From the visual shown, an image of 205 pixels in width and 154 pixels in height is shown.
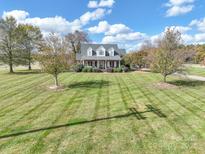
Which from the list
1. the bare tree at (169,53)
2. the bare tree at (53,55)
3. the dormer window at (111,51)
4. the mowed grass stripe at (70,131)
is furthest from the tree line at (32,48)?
the dormer window at (111,51)

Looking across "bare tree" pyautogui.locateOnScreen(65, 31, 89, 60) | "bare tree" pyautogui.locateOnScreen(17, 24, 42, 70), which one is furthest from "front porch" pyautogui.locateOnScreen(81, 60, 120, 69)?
"bare tree" pyautogui.locateOnScreen(65, 31, 89, 60)

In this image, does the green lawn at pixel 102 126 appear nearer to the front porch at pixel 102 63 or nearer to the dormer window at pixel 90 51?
the front porch at pixel 102 63

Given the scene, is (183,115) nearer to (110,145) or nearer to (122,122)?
(122,122)

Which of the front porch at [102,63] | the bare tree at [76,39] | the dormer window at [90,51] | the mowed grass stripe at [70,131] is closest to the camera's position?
the mowed grass stripe at [70,131]

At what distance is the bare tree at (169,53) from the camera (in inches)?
696

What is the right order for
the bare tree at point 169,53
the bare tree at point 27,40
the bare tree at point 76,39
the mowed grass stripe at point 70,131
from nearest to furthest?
1. the mowed grass stripe at point 70,131
2. the bare tree at point 169,53
3. the bare tree at point 27,40
4. the bare tree at point 76,39

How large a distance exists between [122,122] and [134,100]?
14.2ft

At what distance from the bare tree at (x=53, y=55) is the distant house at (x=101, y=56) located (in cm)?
2574

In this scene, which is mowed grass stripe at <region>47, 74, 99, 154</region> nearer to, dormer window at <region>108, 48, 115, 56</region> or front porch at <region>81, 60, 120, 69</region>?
front porch at <region>81, 60, 120, 69</region>

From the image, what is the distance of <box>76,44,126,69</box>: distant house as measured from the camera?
42.9 meters

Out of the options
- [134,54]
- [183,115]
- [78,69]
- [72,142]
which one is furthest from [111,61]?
[72,142]

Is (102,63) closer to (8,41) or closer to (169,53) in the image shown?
(8,41)

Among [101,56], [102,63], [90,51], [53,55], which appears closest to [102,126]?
[53,55]

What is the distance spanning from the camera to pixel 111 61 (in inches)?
1705
